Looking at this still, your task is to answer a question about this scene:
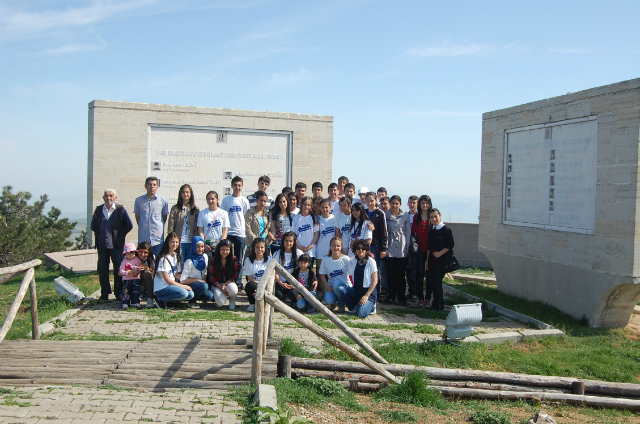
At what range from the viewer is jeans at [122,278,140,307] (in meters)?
8.92

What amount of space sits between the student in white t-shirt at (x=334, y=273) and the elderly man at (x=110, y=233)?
3.29 meters

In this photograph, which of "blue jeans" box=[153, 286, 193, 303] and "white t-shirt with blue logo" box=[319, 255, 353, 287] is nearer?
"blue jeans" box=[153, 286, 193, 303]

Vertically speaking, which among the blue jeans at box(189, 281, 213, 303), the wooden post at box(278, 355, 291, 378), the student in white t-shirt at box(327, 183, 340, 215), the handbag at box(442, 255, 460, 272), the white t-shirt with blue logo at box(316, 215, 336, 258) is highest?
the student in white t-shirt at box(327, 183, 340, 215)

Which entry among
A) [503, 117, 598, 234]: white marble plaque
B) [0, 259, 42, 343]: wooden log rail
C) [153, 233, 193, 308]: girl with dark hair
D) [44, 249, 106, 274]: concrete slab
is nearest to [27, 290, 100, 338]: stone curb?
[0, 259, 42, 343]: wooden log rail

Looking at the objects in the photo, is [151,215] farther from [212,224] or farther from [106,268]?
[106,268]

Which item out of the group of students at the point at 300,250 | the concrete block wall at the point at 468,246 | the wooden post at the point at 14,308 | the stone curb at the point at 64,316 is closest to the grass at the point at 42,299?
the stone curb at the point at 64,316

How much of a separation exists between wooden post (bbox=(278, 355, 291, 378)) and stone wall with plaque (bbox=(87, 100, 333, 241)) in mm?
7857

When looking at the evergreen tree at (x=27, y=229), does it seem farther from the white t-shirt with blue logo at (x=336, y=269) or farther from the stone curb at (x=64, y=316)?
the white t-shirt with blue logo at (x=336, y=269)

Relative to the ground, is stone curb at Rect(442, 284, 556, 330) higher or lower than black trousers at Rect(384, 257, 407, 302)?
lower

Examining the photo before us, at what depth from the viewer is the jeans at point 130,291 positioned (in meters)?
8.92

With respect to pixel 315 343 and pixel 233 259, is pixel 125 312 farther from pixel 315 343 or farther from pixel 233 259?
pixel 315 343

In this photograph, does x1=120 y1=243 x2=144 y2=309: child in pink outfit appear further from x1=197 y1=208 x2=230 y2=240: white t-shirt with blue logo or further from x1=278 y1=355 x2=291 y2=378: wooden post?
x1=278 y1=355 x2=291 y2=378: wooden post

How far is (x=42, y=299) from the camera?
9.81m

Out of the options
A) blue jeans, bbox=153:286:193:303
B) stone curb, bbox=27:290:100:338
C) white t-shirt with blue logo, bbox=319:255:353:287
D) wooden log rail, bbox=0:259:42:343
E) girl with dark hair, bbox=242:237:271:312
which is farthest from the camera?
white t-shirt with blue logo, bbox=319:255:353:287
